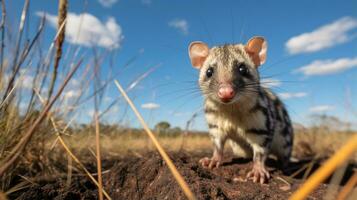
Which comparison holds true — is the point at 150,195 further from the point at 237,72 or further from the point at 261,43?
the point at 261,43

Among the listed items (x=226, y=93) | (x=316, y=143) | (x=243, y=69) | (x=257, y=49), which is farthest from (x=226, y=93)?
(x=316, y=143)

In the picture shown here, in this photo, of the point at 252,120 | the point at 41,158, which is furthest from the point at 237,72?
the point at 41,158

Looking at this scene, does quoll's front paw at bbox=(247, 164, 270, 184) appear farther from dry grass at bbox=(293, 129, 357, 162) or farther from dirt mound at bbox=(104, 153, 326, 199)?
dry grass at bbox=(293, 129, 357, 162)

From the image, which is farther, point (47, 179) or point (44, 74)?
point (44, 74)

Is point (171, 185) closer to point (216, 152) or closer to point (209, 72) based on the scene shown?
point (216, 152)

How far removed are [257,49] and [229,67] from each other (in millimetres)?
708

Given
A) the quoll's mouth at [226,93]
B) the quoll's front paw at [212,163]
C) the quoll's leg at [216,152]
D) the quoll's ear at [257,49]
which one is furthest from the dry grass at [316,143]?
the quoll's mouth at [226,93]

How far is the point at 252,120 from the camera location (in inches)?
172

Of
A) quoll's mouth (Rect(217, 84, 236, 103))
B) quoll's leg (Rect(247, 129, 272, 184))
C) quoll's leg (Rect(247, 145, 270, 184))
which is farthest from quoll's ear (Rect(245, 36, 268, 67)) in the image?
quoll's leg (Rect(247, 145, 270, 184))

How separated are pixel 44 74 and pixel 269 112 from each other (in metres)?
2.87

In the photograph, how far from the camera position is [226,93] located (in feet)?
12.7

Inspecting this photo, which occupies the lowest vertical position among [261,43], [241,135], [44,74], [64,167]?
[64,167]

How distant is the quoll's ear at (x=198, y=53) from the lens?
16.5 ft

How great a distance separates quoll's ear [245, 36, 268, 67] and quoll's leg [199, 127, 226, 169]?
3.83 ft
